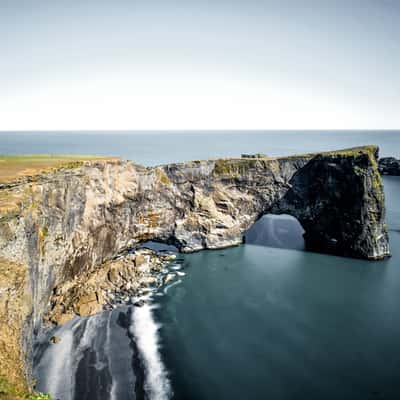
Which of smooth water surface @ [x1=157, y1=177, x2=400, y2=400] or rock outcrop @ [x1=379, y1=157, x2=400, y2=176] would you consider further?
rock outcrop @ [x1=379, y1=157, x2=400, y2=176]

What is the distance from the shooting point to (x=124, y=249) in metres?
48.9

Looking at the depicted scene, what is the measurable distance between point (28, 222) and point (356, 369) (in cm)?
3077

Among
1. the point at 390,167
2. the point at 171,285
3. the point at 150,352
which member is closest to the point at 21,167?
the point at 171,285

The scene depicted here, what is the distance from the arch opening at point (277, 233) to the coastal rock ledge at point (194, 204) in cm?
278

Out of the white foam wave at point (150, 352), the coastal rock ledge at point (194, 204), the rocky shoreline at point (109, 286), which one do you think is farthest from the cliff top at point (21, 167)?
the white foam wave at point (150, 352)

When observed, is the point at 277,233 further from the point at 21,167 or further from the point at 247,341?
the point at 21,167

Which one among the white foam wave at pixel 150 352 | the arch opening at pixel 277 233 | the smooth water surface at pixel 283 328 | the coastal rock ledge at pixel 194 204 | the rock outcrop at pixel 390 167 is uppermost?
the rock outcrop at pixel 390 167

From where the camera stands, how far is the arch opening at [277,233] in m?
58.3

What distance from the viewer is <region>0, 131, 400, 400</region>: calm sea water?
26.4 meters

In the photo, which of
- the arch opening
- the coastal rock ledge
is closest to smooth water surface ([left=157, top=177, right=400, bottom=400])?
the coastal rock ledge

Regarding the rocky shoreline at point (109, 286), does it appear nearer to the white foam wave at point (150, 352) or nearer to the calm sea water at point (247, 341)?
the calm sea water at point (247, 341)

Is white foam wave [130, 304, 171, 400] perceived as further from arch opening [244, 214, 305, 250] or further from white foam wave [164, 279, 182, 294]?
arch opening [244, 214, 305, 250]

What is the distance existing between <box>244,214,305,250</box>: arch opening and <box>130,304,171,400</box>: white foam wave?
27.8 m

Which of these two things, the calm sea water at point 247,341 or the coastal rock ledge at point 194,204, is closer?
the calm sea water at point 247,341
